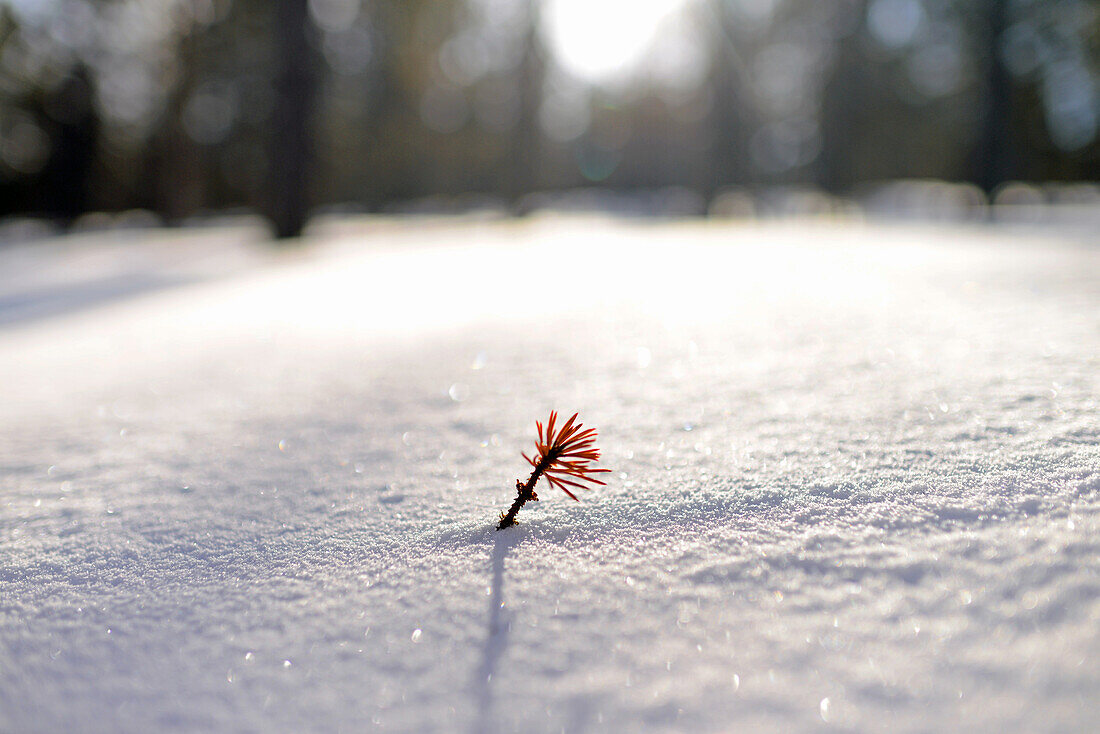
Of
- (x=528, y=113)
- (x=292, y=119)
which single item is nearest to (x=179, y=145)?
(x=528, y=113)

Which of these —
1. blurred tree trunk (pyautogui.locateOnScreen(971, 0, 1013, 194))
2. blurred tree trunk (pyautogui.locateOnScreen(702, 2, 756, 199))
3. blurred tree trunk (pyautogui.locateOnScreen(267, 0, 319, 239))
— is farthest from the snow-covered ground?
blurred tree trunk (pyautogui.locateOnScreen(971, 0, 1013, 194))

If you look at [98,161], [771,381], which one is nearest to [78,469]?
[771,381]

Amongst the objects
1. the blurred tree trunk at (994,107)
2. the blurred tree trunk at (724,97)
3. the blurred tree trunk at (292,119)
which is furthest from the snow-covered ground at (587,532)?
the blurred tree trunk at (994,107)

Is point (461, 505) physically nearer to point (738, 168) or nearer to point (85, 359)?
point (85, 359)

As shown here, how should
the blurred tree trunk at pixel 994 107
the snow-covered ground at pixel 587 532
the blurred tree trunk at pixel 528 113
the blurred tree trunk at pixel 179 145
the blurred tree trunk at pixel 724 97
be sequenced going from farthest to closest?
the blurred tree trunk at pixel 179 145 < the blurred tree trunk at pixel 528 113 < the blurred tree trunk at pixel 724 97 < the blurred tree trunk at pixel 994 107 < the snow-covered ground at pixel 587 532

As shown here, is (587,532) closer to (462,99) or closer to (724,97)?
(724,97)

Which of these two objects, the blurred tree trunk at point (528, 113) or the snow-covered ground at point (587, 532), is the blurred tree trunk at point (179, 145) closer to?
the blurred tree trunk at point (528, 113)
